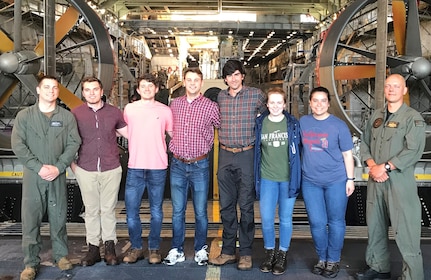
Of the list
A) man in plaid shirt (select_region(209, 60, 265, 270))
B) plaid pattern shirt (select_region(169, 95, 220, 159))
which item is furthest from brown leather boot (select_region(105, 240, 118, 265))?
plaid pattern shirt (select_region(169, 95, 220, 159))

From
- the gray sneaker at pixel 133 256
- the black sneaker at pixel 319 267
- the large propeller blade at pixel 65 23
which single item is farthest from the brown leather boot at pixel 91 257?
the large propeller blade at pixel 65 23

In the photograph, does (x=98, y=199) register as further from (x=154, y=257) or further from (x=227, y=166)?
(x=227, y=166)

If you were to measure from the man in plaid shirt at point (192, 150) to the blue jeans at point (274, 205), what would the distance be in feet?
1.63

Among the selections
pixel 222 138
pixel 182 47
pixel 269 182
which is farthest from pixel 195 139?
pixel 182 47

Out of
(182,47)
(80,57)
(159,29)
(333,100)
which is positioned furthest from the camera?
(182,47)

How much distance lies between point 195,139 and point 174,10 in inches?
596

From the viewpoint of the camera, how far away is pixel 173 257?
3.37 m

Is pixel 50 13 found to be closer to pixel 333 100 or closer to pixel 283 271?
pixel 283 271

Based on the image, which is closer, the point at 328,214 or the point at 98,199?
the point at 328,214

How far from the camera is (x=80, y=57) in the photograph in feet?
35.3

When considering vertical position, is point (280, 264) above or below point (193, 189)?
below

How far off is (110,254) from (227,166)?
3.98 ft

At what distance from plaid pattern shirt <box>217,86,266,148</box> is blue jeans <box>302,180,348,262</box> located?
60cm

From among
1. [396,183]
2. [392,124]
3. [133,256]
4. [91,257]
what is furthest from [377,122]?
[91,257]
